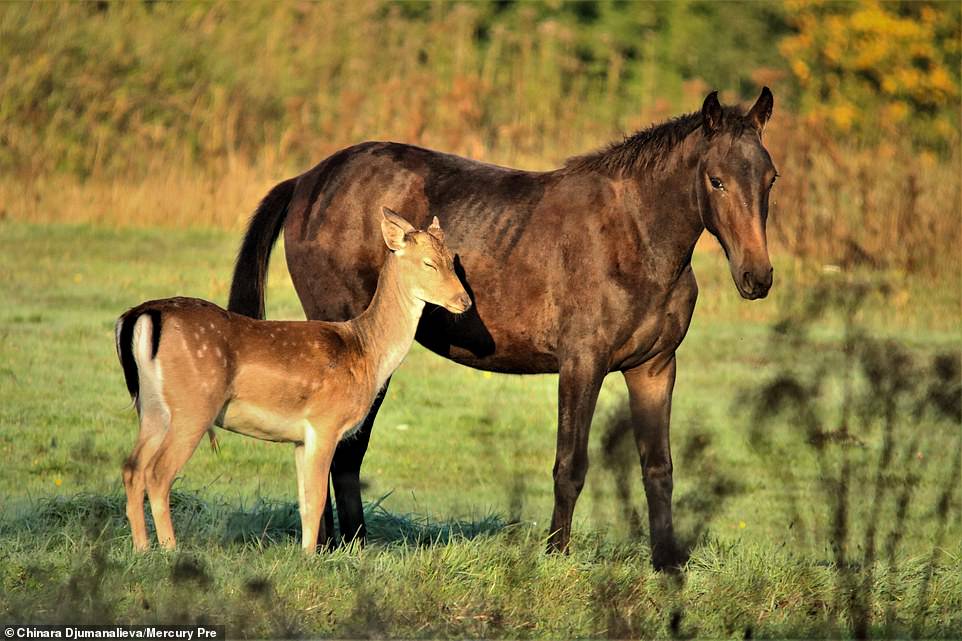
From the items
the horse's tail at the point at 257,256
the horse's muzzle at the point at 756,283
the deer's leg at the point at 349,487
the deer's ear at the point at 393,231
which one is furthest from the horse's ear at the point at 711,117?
the horse's tail at the point at 257,256

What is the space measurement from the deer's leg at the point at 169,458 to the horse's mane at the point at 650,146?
2650mm

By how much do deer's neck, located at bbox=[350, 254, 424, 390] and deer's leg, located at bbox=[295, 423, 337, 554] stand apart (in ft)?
1.55

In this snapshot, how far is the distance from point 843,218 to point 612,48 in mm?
9980

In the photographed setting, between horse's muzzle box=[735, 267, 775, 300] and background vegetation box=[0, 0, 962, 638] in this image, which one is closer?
background vegetation box=[0, 0, 962, 638]

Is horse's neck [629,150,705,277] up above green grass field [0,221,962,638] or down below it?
above

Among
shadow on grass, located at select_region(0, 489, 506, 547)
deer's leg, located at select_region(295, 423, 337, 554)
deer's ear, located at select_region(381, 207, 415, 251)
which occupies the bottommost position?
shadow on grass, located at select_region(0, 489, 506, 547)

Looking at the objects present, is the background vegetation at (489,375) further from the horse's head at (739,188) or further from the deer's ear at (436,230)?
A: the deer's ear at (436,230)

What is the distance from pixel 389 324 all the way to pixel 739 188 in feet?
6.15

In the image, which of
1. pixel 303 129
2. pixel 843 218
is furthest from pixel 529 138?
pixel 843 218

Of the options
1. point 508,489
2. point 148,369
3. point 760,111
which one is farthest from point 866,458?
point 148,369

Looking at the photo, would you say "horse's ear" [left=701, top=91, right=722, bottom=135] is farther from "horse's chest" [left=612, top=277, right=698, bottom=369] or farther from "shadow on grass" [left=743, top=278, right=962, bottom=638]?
"shadow on grass" [left=743, top=278, right=962, bottom=638]

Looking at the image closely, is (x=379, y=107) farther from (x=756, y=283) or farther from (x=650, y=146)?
(x=756, y=283)

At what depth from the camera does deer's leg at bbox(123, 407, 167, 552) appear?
7.61m

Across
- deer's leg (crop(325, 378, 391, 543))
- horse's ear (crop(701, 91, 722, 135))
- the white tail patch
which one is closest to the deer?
the white tail patch
